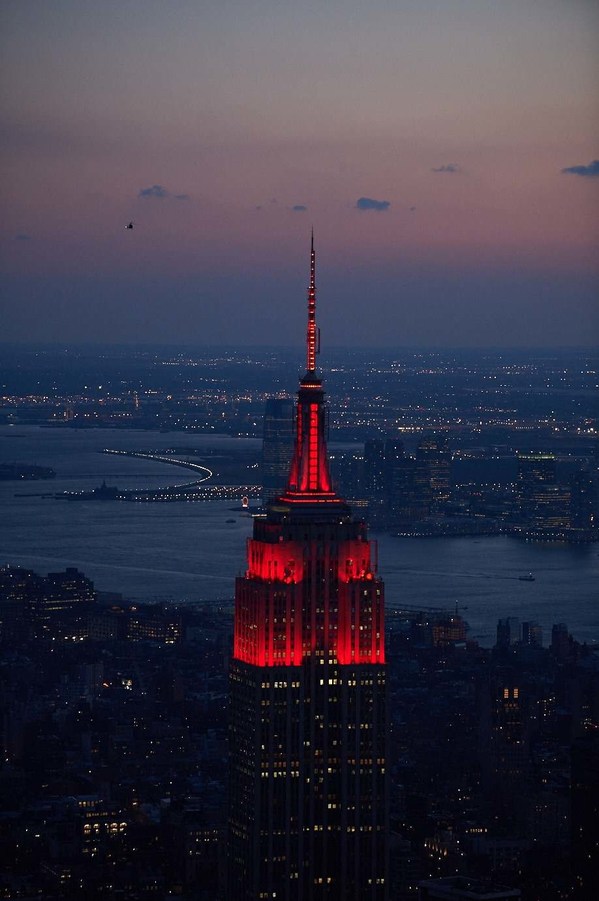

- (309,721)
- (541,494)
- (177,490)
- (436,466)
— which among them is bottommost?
(309,721)

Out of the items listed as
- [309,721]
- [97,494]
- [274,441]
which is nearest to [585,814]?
[309,721]

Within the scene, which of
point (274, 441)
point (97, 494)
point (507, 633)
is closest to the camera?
point (507, 633)

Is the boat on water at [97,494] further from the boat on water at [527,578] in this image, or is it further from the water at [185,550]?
the boat on water at [527,578]

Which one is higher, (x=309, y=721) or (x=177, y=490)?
(x=177, y=490)

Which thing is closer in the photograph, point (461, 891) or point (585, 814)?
point (461, 891)

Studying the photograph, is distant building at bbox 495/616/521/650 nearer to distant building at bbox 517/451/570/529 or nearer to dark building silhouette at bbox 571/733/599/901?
distant building at bbox 517/451/570/529

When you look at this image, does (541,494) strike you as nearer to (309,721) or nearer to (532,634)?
(532,634)
